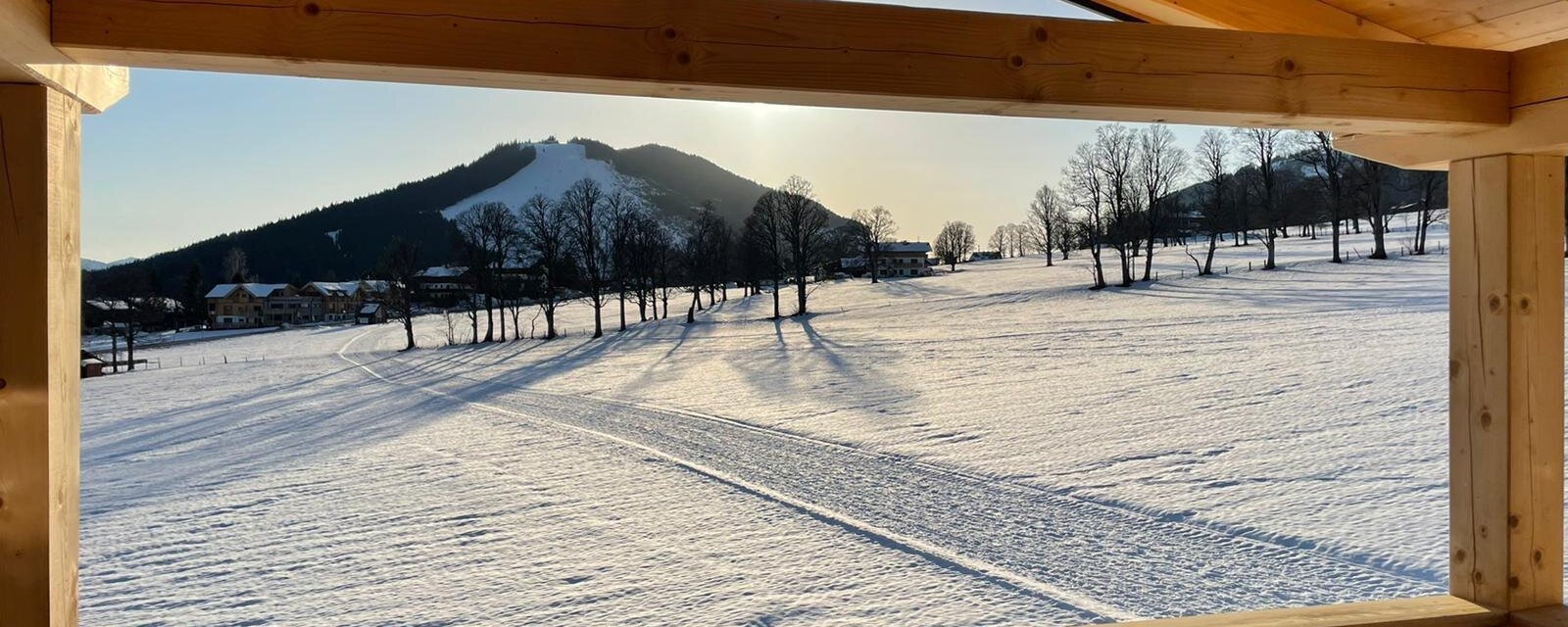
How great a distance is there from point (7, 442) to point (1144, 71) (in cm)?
298

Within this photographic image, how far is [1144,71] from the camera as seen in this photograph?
7.60 ft

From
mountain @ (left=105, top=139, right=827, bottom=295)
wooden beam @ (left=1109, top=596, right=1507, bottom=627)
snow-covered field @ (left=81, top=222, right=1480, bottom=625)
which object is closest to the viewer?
wooden beam @ (left=1109, top=596, right=1507, bottom=627)

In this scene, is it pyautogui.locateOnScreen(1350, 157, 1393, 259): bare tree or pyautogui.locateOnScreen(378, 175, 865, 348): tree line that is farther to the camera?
pyautogui.locateOnScreen(378, 175, 865, 348): tree line

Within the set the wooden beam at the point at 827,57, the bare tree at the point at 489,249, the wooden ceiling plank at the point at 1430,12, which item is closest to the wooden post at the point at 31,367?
the wooden beam at the point at 827,57

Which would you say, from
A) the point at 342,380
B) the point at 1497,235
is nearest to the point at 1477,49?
the point at 1497,235

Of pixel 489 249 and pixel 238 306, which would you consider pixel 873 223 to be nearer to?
pixel 489 249

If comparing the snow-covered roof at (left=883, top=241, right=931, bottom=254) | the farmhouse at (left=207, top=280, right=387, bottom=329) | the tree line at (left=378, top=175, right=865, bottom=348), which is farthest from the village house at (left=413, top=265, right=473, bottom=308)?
the snow-covered roof at (left=883, top=241, right=931, bottom=254)

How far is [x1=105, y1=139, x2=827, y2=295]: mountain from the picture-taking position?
87.2 metres

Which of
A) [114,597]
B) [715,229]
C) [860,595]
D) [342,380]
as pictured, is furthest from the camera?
[715,229]

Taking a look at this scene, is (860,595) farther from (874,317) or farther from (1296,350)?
(874,317)

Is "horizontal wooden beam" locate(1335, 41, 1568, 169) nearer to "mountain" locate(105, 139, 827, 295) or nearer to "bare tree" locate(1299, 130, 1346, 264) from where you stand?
"bare tree" locate(1299, 130, 1346, 264)

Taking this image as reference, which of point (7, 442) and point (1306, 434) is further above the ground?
point (7, 442)

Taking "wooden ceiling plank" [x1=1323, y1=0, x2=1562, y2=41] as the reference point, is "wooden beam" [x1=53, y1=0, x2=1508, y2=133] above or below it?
below

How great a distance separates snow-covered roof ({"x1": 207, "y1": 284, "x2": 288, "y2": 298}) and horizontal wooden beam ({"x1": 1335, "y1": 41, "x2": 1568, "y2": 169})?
78.3m
